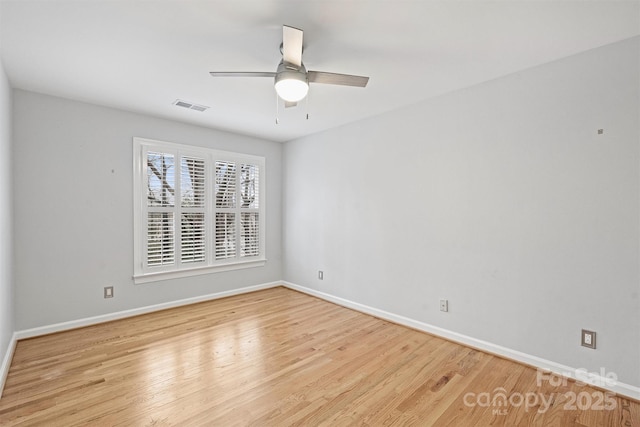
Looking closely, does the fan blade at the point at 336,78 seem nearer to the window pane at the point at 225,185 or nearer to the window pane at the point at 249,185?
the window pane at the point at 225,185

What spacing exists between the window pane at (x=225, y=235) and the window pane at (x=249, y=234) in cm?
14

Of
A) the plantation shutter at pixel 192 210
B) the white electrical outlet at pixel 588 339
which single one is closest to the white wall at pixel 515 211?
the white electrical outlet at pixel 588 339

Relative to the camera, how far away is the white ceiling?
1.84 m

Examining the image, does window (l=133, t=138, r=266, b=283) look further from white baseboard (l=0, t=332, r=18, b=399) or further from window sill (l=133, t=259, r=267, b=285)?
white baseboard (l=0, t=332, r=18, b=399)

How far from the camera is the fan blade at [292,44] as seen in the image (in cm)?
179

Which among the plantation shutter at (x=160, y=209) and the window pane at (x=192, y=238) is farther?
the window pane at (x=192, y=238)

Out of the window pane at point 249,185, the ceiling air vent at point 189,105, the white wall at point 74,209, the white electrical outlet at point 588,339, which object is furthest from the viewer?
the window pane at point 249,185

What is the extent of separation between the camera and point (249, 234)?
490cm

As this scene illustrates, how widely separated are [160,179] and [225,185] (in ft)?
2.97

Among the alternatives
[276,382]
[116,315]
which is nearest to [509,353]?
[276,382]

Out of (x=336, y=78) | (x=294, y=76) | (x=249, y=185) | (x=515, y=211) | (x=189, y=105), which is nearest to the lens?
(x=294, y=76)

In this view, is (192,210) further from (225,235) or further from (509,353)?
(509,353)

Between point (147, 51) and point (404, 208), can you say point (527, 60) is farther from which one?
point (147, 51)

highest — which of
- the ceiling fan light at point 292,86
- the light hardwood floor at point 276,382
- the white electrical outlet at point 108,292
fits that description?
the ceiling fan light at point 292,86
